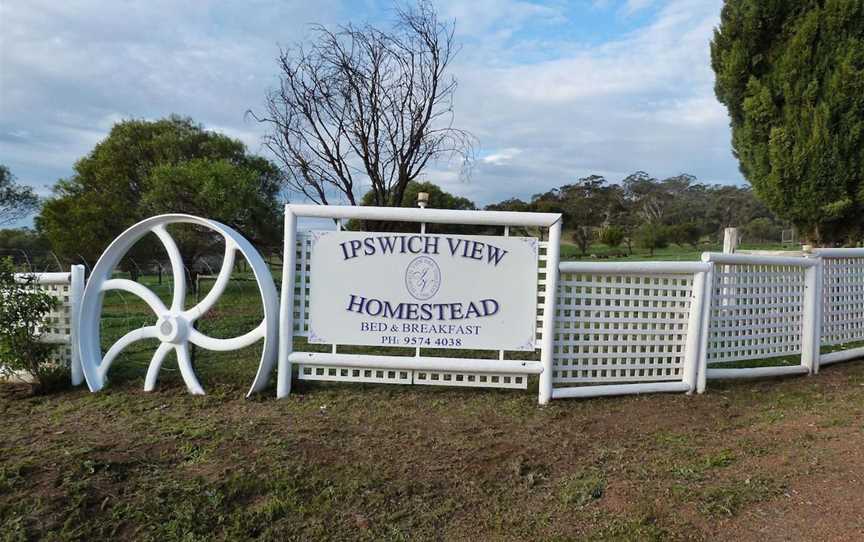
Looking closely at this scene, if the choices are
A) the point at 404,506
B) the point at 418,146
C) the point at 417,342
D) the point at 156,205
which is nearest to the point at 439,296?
the point at 417,342

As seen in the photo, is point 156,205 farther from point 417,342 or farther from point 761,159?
point 761,159

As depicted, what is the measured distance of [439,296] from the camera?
4719mm

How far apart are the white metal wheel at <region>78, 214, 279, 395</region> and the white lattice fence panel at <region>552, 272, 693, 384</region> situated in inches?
102

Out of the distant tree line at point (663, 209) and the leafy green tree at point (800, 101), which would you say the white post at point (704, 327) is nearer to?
the leafy green tree at point (800, 101)

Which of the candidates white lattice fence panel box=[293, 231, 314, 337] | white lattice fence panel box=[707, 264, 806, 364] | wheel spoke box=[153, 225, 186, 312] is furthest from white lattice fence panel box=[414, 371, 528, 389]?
wheel spoke box=[153, 225, 186, 312]

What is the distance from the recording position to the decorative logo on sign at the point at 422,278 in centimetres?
470

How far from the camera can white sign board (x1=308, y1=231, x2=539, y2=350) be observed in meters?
4.70

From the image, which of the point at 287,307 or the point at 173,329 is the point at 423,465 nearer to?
the point at 287,307

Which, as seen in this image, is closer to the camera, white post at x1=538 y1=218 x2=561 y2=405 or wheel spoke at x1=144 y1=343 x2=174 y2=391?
white post at x1=538 y1=218 x2=561 y2=405

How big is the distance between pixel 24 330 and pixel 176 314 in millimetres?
1305

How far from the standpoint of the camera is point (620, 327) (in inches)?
195

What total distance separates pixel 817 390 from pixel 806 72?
21.8 feet

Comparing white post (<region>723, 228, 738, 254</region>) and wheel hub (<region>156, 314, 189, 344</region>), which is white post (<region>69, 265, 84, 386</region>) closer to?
wheel hub (<region>156, 314, 189, 344</region>)

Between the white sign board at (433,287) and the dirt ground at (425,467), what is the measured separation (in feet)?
2.03
